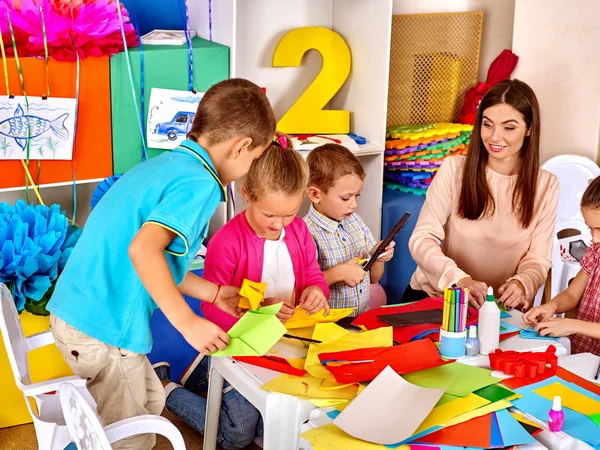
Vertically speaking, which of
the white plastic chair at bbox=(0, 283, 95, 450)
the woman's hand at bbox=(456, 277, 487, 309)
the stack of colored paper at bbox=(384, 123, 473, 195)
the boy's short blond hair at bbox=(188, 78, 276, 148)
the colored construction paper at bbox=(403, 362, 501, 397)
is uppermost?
the boy's short blond hair at bbox=(188, 78, 276, 148)

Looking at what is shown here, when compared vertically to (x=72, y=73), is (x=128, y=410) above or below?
below

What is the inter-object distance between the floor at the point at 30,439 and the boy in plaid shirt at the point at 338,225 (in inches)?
21.6

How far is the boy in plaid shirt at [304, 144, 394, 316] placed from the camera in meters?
2.21

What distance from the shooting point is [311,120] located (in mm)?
3096

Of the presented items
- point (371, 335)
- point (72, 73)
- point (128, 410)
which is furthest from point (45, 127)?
point (371, 335)

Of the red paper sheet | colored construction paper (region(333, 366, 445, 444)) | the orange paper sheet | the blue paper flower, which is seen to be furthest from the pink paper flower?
the red paper sheet

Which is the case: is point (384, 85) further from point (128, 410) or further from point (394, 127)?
point (128, 410)

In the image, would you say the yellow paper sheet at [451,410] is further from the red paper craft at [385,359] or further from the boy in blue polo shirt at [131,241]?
the boy in blue polo shirt at [131,241]

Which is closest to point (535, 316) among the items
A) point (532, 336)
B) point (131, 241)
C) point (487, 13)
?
point (532, 336)

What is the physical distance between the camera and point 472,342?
1618 millimetres

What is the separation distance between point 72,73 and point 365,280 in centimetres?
112

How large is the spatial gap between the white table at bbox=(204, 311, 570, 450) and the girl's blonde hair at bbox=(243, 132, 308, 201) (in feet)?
1.30

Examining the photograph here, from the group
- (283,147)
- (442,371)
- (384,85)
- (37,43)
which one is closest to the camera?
(442,371)

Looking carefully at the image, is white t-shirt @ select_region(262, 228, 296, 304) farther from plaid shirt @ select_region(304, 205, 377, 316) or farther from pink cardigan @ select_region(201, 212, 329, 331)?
plaid shirt @ select_region(304, 205, 377, 316)
